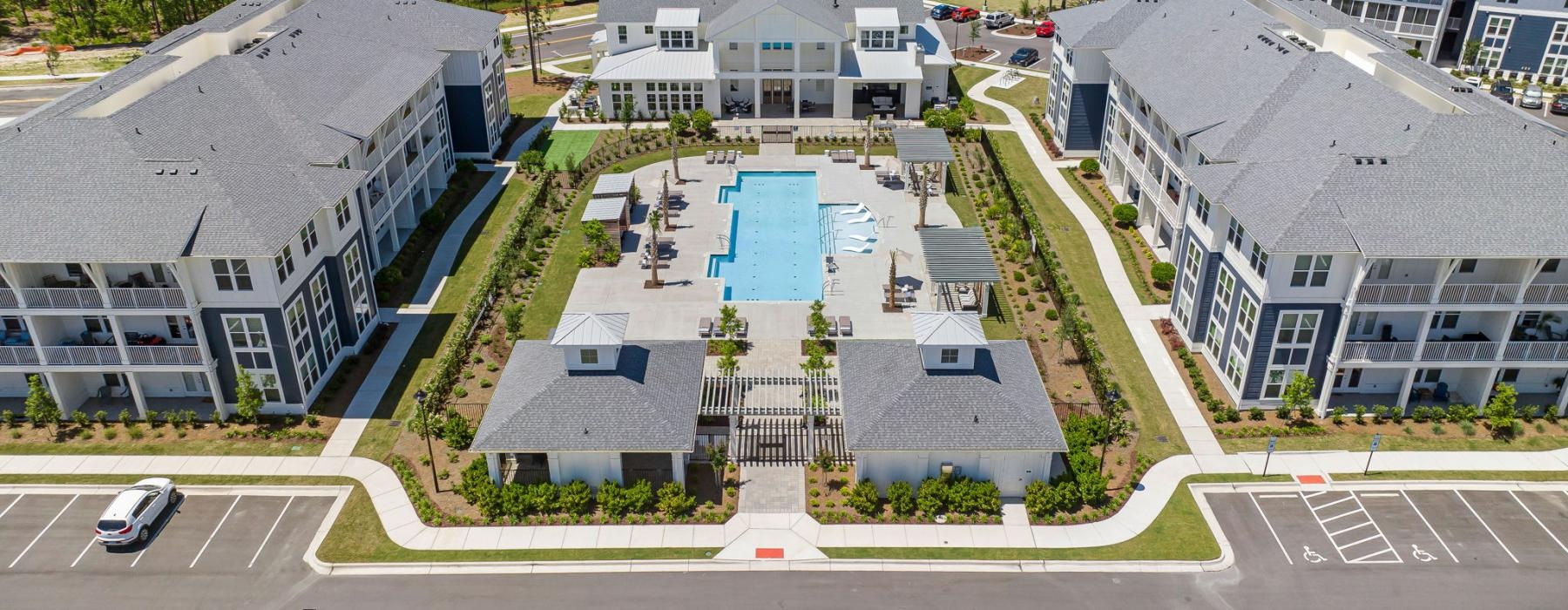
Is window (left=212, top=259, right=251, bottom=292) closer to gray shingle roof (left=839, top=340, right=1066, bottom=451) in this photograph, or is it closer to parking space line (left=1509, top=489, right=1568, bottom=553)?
gray shingle roof (left=839, top=340, right=1066, bottom=451)

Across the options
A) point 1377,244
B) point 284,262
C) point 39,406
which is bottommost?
point 39,406

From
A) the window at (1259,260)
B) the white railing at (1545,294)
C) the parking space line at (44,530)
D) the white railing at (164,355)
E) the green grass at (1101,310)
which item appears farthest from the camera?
the green grass at (1101,310)

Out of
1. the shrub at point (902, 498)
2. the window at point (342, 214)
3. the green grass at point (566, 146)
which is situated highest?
the window at point (342, 214)

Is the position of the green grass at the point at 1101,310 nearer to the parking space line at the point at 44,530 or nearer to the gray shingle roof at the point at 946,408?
the gray shingle roof at the point at 946,408

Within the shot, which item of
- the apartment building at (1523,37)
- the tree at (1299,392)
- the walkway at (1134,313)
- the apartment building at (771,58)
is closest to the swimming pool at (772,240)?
the apartment building at (771,58)

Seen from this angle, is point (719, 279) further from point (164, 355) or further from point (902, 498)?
point (164, 355)

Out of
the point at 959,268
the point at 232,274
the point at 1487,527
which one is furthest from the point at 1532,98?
the point at 232,274
